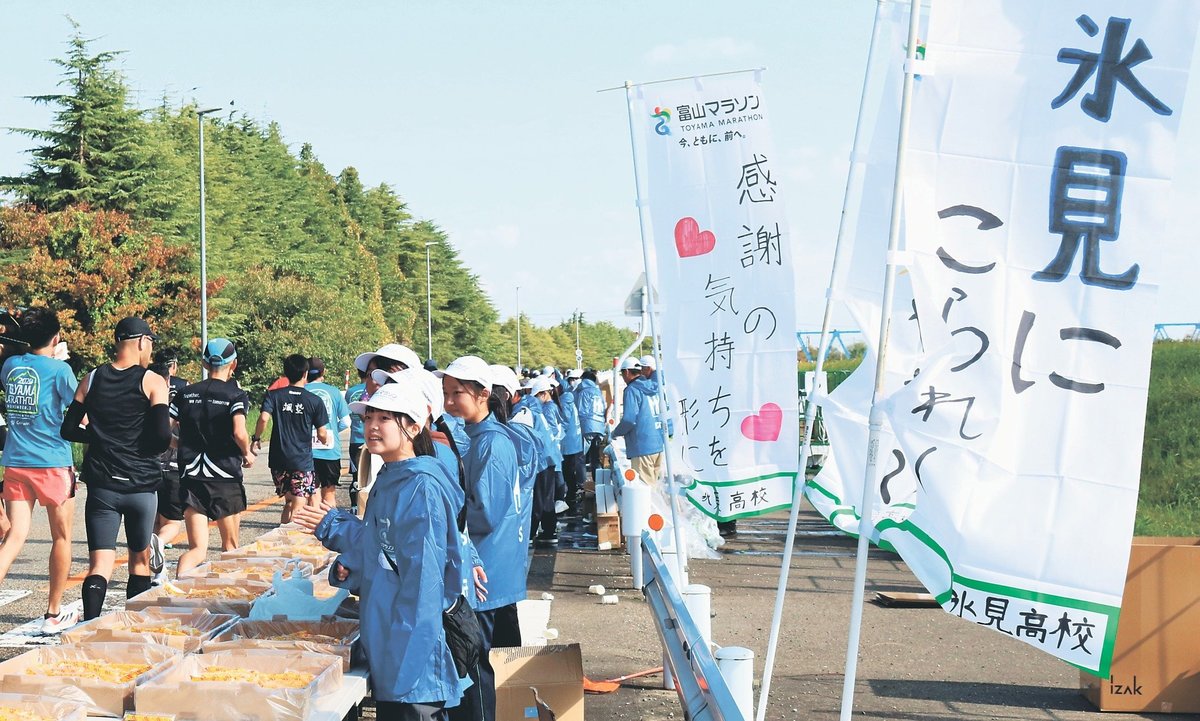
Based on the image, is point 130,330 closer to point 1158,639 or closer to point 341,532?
point 341,532

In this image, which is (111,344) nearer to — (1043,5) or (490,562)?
(490,562)

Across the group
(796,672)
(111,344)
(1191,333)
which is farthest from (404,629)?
(111,344)

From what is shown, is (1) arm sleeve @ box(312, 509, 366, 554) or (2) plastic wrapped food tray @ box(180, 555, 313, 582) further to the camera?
(2) plastic wrapped food tray @ box(180, 555, 313, 582)

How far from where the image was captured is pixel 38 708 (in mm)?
4039

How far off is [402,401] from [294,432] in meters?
7.47

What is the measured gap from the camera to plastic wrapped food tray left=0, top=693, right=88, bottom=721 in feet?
13.1

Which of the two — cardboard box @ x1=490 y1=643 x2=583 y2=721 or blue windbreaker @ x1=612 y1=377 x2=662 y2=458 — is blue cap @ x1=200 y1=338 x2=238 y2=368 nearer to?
cardboard box @ x1=490 y1=643 x2=583 y2=721

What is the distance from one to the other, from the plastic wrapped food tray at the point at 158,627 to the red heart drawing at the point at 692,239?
180 inches

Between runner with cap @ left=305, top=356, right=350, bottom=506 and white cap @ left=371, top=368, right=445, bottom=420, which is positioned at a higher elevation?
white cap @ left=371, top=368, right=445, bottom=420

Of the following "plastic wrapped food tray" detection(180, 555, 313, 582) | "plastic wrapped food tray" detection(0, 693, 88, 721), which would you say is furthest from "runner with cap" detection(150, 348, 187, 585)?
"plastic wrapped food tray" detection(0, 693, 88, 721)

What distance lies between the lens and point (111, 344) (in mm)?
37344

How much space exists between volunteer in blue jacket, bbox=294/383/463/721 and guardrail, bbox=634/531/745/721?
0.91 metres

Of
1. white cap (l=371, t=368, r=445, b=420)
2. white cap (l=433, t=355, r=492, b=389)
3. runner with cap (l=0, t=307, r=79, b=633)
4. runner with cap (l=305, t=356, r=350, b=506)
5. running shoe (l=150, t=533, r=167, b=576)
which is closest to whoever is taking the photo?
white cap (l=371, t=368, r=445, b=420)

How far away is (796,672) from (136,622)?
4.73 meters
